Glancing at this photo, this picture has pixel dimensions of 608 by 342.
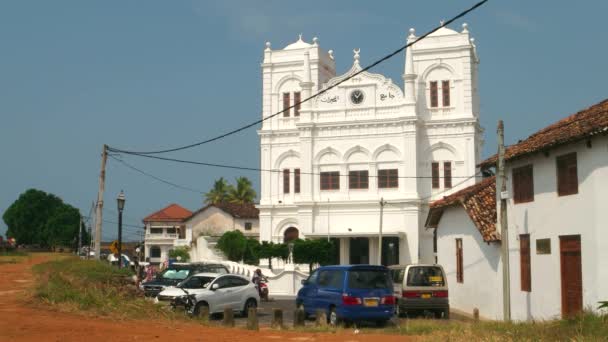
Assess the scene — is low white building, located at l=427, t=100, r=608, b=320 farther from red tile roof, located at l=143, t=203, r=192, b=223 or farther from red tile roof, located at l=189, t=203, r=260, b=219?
red tile roof, located at l=143, t=203, r=192, b=223

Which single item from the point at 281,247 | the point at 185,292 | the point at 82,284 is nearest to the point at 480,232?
the point at 185,292

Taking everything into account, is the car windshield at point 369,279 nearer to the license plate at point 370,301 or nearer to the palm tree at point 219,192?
the license plate at point 370,301

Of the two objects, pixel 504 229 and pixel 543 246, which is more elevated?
pixel 504 229

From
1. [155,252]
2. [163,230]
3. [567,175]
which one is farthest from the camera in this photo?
[163,230]

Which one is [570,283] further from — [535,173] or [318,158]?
[318,158]

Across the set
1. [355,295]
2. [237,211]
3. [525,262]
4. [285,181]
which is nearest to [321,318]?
[355,295]

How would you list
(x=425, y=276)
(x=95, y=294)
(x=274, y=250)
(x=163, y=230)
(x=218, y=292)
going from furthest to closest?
(x=163, y=230), (x=274, y=250), (x=425, y=276), (x=218, y=292), (x=95, y=294)

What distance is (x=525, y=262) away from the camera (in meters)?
21.9

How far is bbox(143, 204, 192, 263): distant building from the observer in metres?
80.8

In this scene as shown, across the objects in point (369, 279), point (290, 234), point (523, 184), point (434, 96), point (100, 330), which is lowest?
point (100, 330)

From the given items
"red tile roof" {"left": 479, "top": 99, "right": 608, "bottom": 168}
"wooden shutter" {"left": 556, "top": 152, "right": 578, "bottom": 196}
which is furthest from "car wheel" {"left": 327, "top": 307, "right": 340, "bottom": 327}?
"red tile roof" {"left": 479, "top": 99, "right": 608, "bottom": 168}

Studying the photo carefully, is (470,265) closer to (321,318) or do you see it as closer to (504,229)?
(504,229)

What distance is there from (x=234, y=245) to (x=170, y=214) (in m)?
36.7

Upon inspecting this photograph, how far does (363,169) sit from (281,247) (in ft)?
33.2
